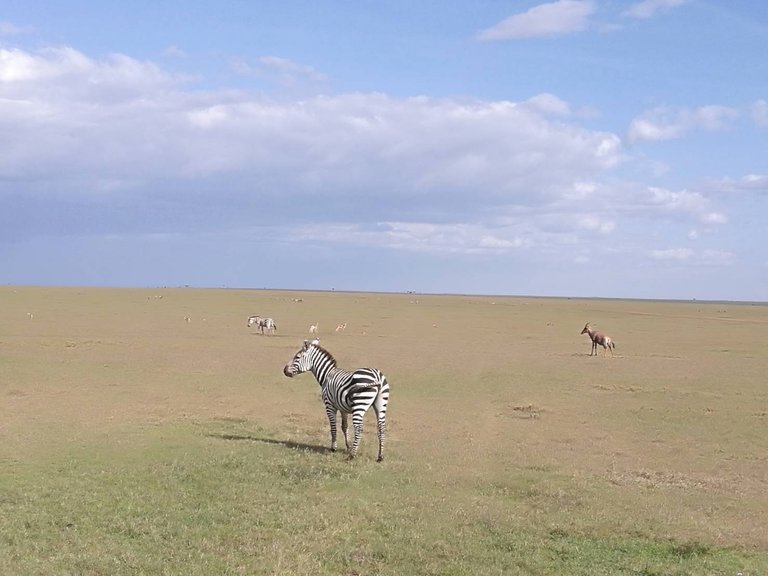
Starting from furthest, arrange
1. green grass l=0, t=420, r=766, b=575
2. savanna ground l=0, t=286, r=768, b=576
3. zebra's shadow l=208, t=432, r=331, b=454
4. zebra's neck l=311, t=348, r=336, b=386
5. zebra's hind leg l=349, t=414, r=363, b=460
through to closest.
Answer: zebra's neck l=311, t=348, r=336, b=386
zebra's shadow l=208, t=432, r=331, b=454
zebra's hind leg l=349, t=414, r=363, b=460
savanna ground l=0, t=286, r=768, b=576
green grass l=0, t=420, r=766, b=575

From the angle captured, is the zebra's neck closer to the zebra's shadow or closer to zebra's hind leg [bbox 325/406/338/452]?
zebra's hind leg [bbox 325/406/338/452]

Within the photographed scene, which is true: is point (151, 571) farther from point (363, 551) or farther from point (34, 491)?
point (34, 491)

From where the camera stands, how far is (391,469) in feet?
45.4

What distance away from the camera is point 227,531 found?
10227 mm

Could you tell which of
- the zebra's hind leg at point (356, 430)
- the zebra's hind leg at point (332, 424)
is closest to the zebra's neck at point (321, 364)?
the zebra's hind leg at point (332, 424)

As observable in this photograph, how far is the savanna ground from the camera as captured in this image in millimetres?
9555

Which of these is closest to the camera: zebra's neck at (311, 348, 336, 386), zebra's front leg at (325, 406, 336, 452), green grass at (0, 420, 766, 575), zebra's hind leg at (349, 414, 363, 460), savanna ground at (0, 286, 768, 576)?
green grass at (0, 420, 766, 575)

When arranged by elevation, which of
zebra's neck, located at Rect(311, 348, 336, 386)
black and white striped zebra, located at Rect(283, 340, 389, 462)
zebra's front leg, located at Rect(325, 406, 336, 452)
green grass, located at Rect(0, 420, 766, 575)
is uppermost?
zebra's neck, located at Rect(311, 348, 336, 386)

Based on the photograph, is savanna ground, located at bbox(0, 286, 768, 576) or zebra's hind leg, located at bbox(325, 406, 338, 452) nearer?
savanna ground, located at bbox(0, 286, 768, 576)

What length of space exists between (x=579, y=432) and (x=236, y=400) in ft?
31.3

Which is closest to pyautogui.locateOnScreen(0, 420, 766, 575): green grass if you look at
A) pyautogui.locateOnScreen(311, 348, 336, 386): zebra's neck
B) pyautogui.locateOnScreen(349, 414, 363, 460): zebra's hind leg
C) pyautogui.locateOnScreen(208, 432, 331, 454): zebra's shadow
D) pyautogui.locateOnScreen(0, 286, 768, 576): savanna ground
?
pyautogui.locateOnScreen(0, 286, 768, 576): savanna ground

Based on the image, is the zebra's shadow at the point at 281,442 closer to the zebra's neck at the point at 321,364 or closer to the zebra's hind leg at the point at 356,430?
the zebra's hind leg at the point at 356,430

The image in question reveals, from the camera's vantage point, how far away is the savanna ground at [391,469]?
955 cm

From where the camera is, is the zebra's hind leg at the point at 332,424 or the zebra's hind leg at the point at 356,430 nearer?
the zebra's hind leg at the point at 356,430
